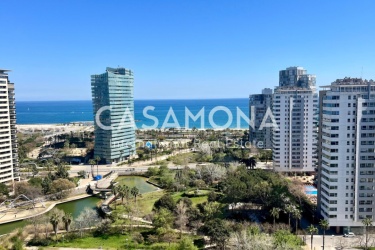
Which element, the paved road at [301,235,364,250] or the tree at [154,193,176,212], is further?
the tree at [154,193,176,212]

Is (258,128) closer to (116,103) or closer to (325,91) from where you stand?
(116,103)

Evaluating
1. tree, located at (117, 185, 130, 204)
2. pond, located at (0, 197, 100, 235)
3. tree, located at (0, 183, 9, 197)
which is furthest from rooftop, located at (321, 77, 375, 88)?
tree, located at (0, 183, 9, 197)

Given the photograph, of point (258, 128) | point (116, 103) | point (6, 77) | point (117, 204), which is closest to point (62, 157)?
point (116, 103)

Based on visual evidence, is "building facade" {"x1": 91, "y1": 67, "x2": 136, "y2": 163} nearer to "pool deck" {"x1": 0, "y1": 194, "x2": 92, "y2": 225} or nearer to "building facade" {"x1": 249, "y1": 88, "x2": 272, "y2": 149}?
"pool deck" {"x1": 0, "y1": 194, "x2": 92, "y2": 225}

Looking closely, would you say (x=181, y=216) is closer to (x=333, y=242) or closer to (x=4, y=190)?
(x=333, y=242)

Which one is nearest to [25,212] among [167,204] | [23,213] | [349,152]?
[23,213]

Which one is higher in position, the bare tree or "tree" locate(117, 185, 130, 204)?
"tree" locate(117, 185, 130, 204)

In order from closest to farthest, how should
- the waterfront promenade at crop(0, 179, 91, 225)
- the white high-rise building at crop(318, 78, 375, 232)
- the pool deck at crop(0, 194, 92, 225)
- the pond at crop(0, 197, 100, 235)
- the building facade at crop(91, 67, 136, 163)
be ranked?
the white high-rise building at crop(318, 78, 375, 232), the pond at crop(0, 197, 100, 235), the pool deck at crop(0, 194, 92, 225), the waterfront promenade at crop(0, 179, 91, 225), the building facade at crop(91, 67, 136, 163)
